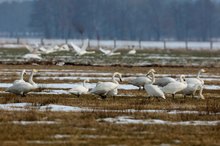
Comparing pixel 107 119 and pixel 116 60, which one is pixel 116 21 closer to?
pixel 116 60

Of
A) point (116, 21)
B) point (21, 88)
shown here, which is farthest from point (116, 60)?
point (116, 21)

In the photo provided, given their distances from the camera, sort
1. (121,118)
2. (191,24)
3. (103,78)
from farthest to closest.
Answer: (191,24) < (103,78) < (121,118)

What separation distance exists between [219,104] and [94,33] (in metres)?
155

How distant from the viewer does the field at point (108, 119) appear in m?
15.1

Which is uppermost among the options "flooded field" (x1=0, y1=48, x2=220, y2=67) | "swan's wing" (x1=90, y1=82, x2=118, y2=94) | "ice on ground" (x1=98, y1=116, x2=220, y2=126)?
"swan's wing" (x1=90, y1=82, x2=118, y2=94)

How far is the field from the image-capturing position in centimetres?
1507

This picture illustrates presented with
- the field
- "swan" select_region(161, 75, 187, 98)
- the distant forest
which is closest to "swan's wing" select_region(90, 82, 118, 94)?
the field

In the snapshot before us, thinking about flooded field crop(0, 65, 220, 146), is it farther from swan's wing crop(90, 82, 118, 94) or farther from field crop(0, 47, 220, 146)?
swan's wing crop(90, 82, 118, 94)

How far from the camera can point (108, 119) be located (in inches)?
712

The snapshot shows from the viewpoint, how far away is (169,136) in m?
15.5

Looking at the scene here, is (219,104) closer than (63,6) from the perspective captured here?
Yes

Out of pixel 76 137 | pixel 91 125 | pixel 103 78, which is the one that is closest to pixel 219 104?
pixel 91 125

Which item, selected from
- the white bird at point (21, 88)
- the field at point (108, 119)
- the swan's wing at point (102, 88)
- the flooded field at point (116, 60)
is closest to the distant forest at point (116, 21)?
the flooded field at point (116, 60)

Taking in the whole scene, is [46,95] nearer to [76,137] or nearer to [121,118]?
[121,118]
